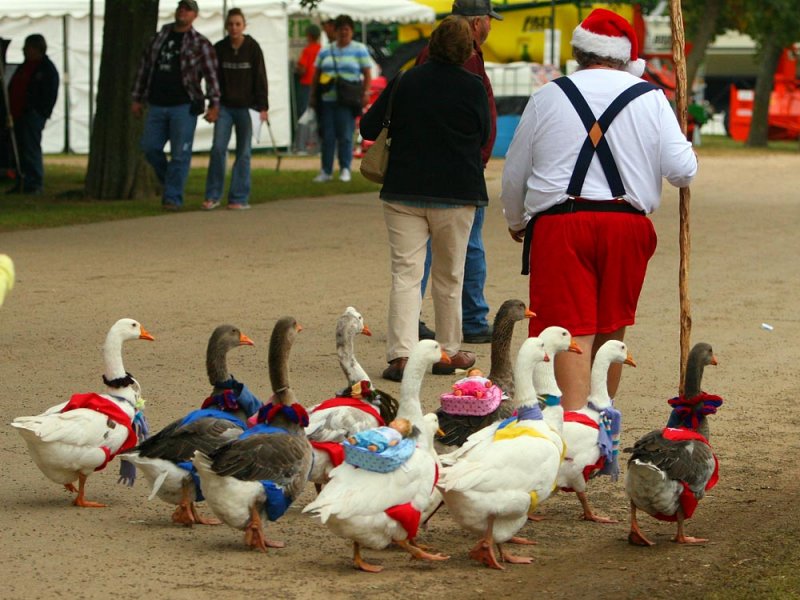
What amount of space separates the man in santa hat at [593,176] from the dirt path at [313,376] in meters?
0.93

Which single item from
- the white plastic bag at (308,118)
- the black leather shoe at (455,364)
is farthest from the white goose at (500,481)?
the white plastic bag at (308,118)

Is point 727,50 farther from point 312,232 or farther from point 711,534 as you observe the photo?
point 711,534

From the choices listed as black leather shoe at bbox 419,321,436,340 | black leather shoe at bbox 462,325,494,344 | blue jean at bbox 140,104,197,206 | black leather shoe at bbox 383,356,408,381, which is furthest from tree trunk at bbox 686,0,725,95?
black leather shoe at bbox 383,356,408,381

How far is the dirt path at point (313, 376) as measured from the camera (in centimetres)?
539

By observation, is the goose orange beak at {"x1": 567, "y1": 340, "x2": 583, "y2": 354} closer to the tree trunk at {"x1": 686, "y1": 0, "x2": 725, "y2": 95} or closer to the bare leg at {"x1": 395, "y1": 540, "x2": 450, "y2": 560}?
the bare leg at {"x1": 395, "y1": 540, "x2": 450, "y2": 560}

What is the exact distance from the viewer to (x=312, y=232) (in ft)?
51.9

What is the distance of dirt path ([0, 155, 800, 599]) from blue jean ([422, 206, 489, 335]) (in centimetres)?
33

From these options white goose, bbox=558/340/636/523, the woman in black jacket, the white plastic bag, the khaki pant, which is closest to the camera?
white goose, bbox=558/340/636/523

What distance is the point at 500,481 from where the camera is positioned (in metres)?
5.41

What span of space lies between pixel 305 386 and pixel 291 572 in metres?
3.26

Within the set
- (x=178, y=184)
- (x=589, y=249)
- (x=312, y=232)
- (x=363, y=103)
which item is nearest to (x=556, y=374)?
(x=589, y=249)

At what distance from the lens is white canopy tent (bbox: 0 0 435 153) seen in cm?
2595

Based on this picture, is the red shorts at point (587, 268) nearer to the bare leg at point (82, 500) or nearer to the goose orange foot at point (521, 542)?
the goose orange foot at point (521, 542)

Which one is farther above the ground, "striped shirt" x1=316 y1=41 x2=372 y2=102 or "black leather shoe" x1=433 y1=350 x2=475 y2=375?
"striped shirt" x1=316 y1=41 x2=372 y2=102
